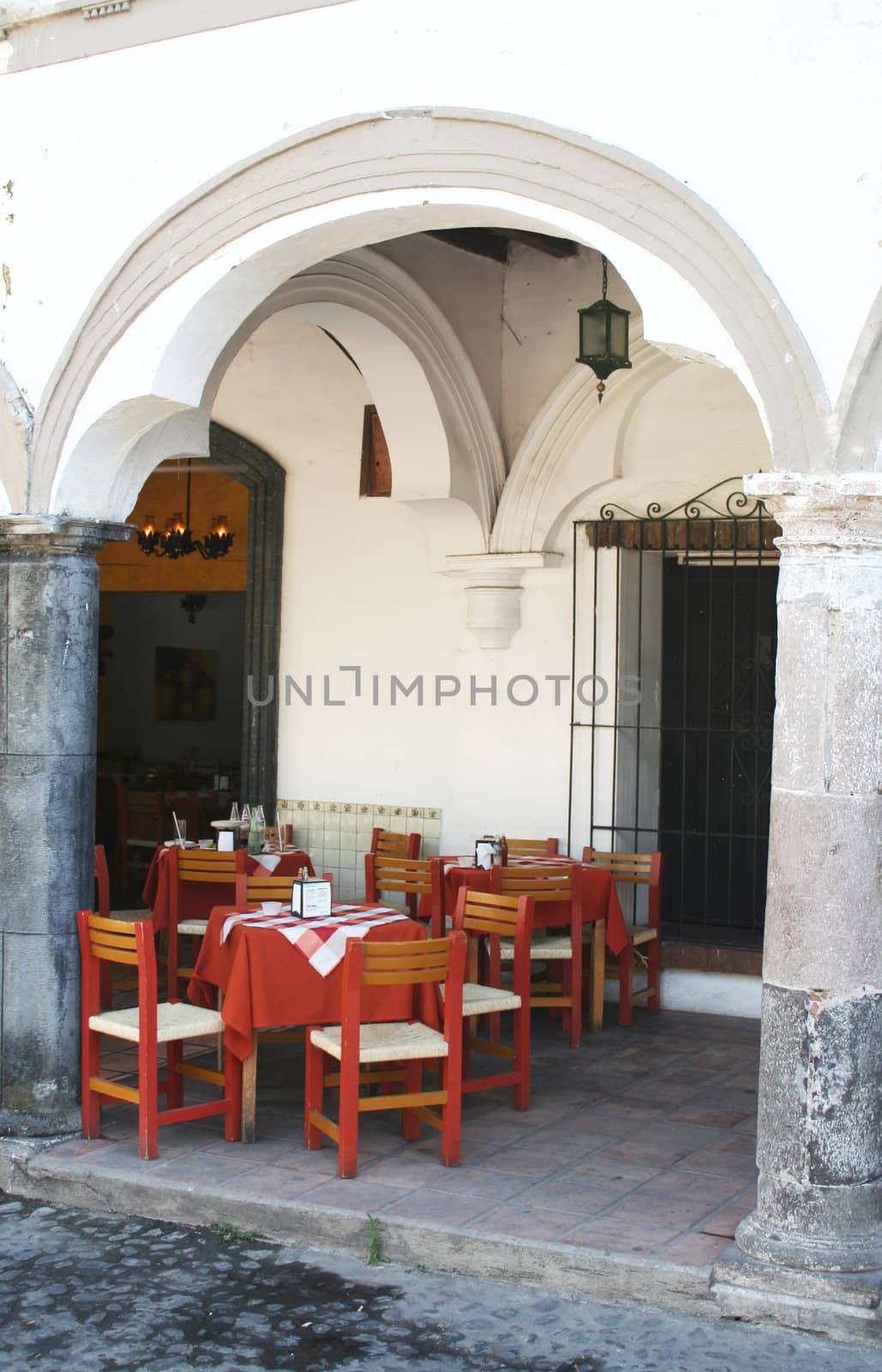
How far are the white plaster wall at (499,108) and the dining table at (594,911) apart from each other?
10.0 ft

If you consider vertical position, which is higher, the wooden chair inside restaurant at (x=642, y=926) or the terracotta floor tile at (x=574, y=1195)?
the wooden chair inside restaurant at (x=642, y=926)

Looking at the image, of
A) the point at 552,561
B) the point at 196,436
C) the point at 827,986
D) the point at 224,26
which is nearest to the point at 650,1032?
the point at 552,561

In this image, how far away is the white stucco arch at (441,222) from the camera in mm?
4398

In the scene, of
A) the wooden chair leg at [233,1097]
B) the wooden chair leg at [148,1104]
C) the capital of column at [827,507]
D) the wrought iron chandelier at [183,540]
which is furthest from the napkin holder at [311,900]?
the wrought iron chandelier at [183,540]

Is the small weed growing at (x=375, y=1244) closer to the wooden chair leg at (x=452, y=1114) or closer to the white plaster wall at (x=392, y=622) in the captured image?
the wooden chair leg at (x=452, y=1114)

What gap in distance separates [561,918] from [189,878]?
1855 mm

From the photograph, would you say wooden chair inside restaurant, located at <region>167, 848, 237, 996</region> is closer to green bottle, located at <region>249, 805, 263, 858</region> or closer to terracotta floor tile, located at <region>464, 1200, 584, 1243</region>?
green bottle, located at <region>249, 805, 263, 858</region>

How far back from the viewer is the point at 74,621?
5758 mm

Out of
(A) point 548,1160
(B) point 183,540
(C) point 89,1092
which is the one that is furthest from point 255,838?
(B) point 183,540

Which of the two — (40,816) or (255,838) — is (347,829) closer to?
(255,838)

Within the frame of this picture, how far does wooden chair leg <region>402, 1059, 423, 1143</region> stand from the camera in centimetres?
549

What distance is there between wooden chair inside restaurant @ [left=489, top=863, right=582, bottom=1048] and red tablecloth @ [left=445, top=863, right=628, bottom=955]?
0.03 metres

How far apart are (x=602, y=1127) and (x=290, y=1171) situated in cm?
131

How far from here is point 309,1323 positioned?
4.20 metres
